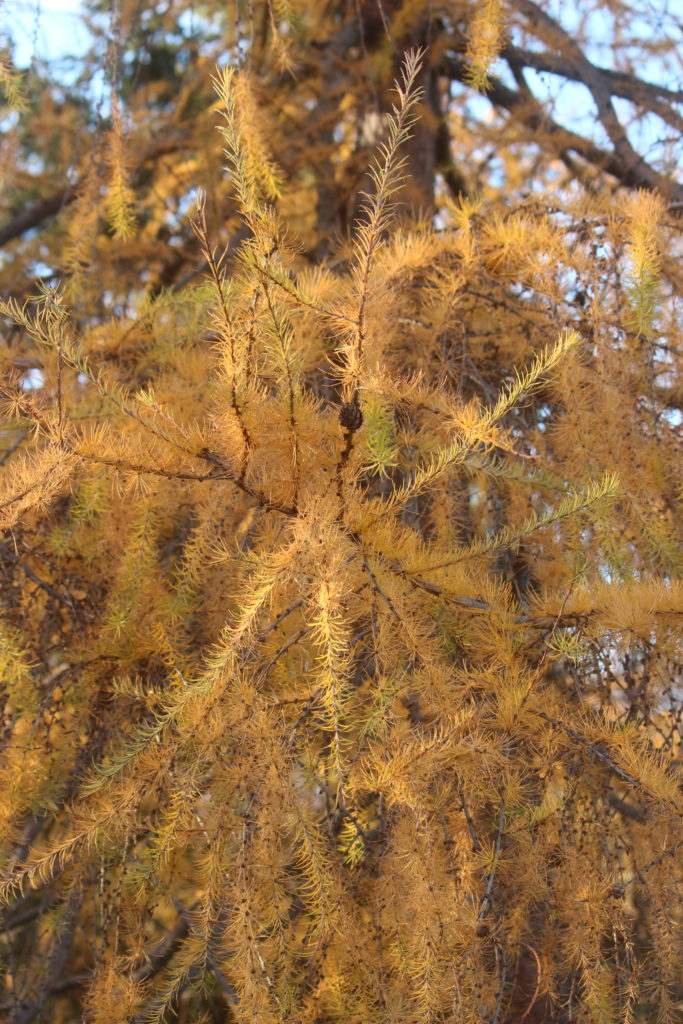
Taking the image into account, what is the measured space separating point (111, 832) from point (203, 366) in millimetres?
835

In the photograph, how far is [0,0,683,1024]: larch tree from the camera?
3.59 ft

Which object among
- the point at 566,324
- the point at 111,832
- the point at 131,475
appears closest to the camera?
the point at 131,475

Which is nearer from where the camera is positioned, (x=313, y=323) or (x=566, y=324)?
(x=313, y=323)

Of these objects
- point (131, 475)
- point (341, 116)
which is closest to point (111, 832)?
point (131, 475)

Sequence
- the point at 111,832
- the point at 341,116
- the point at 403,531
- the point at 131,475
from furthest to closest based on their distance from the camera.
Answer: the point at 341,116
the point at 111,832
the point at 403,531
the point at 131,475

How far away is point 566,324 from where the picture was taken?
1.82 meters

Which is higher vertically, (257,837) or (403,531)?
(403,531)

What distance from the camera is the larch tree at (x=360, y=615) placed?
109 cm

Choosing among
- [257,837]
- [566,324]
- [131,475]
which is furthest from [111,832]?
[566,324]

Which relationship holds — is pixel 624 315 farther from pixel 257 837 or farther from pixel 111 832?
pixel 111 832

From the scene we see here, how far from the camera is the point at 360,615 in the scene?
1.26m

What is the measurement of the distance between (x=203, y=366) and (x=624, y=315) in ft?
2.56

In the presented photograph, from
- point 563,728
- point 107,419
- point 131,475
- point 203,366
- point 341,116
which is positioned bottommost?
Result: point 563,728

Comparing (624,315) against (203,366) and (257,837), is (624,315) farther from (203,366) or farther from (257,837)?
(257,837)
